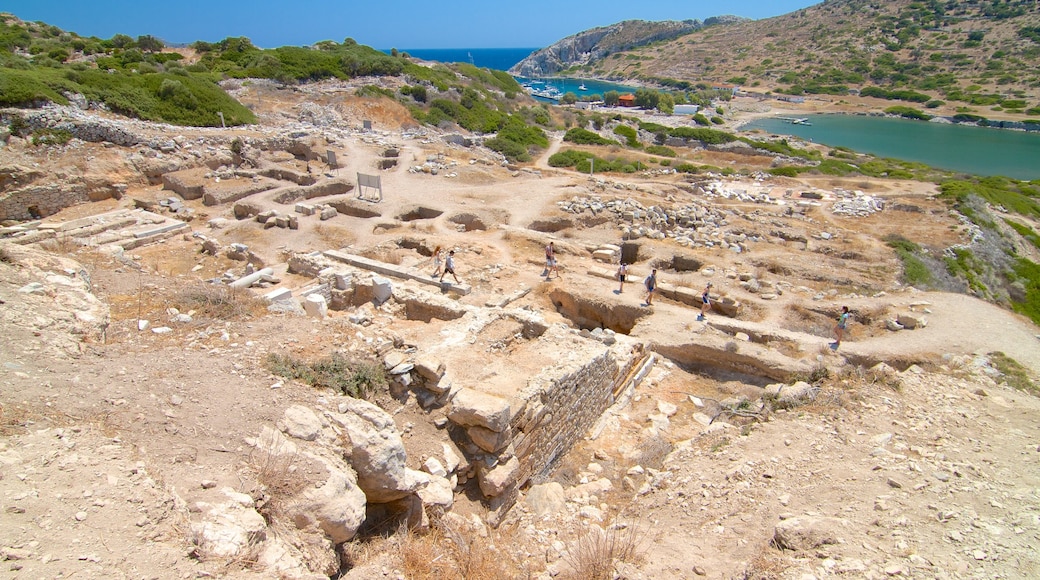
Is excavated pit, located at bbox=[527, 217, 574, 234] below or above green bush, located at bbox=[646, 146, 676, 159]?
above

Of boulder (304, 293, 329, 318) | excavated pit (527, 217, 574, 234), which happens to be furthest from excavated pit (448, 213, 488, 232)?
boulder (304, 293, 329, 318)

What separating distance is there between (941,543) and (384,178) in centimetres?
2158

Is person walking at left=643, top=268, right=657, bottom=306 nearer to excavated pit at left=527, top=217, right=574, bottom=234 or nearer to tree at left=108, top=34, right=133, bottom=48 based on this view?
excavated pit at left=527, top=217, right=574, bottom=234

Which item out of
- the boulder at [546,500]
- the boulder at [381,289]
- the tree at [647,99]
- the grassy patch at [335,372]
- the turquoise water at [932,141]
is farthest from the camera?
the tree at [647,99]

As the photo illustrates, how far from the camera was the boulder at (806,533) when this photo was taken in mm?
5066

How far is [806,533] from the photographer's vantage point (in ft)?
17.0

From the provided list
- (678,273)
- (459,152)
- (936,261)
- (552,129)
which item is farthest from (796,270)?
(552,129)

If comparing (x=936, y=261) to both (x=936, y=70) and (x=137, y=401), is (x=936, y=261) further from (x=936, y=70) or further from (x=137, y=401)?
(x=936, y=70)

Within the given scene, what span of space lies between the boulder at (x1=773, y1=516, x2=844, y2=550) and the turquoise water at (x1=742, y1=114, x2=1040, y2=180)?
183 feet

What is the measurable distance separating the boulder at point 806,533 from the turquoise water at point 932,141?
55.9m

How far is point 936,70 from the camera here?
3354 inches

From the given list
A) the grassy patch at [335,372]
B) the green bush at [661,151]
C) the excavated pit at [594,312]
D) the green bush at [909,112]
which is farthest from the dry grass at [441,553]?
the green bush at [909,112]

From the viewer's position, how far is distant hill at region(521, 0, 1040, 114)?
79.1 meters

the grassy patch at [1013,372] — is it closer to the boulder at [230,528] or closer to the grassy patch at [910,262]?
the grassy patch at [910,262]
